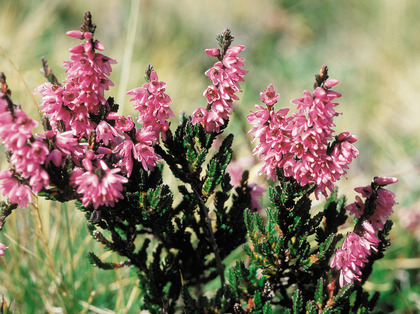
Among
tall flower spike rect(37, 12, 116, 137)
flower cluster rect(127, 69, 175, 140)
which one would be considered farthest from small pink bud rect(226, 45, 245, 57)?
tall flower spike rect(37, 12, 116, 137)

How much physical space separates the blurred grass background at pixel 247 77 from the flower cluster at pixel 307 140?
47.6 inches

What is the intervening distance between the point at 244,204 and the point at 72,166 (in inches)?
38.6

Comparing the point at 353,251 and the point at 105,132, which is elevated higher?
the point at 105,132

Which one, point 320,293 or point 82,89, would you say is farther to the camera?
point 320,293

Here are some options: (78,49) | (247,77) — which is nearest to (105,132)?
(78,49)

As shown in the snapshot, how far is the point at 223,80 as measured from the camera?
72.9 inches

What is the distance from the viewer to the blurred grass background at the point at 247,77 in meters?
3.18

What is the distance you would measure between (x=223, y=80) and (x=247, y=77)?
6.71m

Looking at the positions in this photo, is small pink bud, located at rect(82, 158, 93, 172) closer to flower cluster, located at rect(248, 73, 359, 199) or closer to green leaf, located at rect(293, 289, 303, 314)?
flower cluster, located at rect(248, 73, 359, 199)

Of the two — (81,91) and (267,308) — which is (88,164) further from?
(267,308)

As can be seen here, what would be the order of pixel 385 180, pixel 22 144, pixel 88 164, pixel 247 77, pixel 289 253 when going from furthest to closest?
pixel 247 77 < pixel 289 253 < pixel 385 180 < pixel 88 164 < pixel 22 144

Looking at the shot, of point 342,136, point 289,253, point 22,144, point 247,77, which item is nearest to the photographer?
point 22,144

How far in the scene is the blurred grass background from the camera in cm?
318

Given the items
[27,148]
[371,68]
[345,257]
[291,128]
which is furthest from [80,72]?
[371,68]
